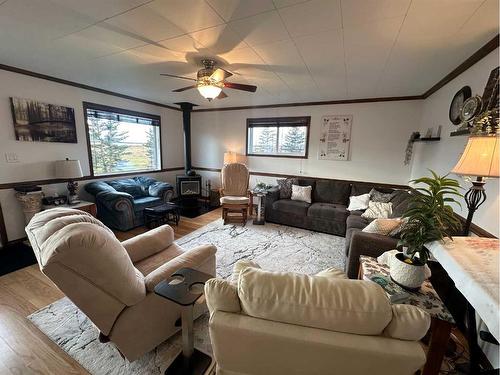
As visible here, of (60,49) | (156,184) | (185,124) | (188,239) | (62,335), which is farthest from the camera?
(185,124)

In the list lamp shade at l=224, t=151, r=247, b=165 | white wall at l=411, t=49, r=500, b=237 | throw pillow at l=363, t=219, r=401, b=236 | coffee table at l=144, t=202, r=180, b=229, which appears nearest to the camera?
white wall at l=411, t=49, r=500, b=237

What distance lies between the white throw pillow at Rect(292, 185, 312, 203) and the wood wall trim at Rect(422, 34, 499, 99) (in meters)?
2.36

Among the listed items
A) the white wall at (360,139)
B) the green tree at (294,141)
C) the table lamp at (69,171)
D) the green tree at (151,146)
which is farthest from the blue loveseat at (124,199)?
the green tree at (294,141)

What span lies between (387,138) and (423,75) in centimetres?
137

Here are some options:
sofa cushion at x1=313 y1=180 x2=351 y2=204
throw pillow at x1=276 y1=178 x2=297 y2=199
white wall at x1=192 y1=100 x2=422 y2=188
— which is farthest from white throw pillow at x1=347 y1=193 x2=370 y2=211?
throw pillow at x1=276 y1=178 x2=297 y2=199

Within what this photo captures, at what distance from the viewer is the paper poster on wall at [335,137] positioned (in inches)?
164

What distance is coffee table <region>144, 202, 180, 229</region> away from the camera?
3.69 m

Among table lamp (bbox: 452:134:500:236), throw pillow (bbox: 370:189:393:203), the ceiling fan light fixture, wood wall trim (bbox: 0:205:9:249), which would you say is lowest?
wood wall trim (bbox: 0:205:9:249)

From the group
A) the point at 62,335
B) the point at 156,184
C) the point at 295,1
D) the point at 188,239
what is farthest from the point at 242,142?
the point at 62,335

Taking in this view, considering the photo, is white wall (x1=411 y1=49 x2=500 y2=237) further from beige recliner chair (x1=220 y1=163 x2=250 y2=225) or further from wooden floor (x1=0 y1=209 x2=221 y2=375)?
wooden floor (x1=0 y1=209 x2=221 y2=375)

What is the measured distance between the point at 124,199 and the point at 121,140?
5.09 ft

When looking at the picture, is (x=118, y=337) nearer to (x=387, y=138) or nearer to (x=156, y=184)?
(x=156, y=184)

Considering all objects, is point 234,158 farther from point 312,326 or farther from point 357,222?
point 312,326

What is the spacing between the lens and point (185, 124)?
499 cm
